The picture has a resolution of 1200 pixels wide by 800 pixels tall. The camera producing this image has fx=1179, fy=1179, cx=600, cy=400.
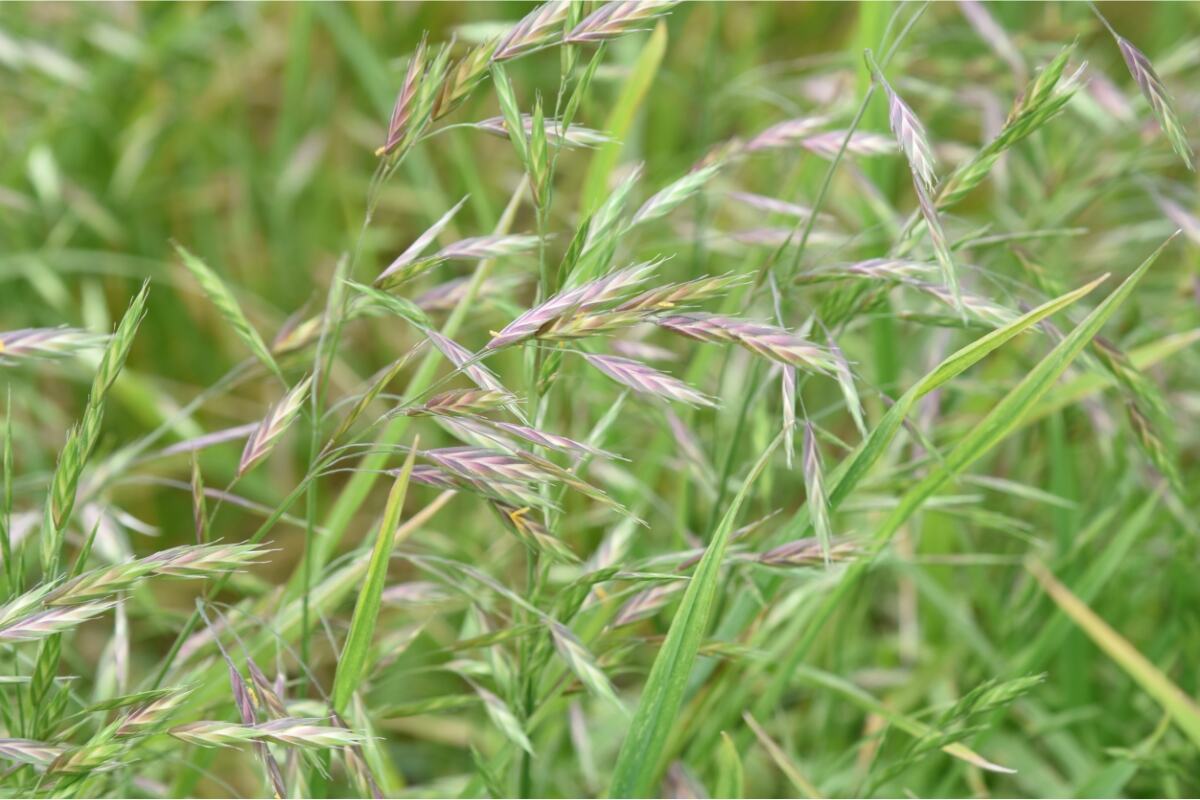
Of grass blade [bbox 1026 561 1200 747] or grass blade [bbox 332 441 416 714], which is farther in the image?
grass blade [bbox 1026 561 1200 747]

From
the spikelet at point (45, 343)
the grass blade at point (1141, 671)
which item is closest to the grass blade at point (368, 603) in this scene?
the spikelet at point (45, 343)

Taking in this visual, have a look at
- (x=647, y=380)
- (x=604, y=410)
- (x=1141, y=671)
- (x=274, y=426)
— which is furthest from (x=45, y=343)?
(x=1141, y=671)

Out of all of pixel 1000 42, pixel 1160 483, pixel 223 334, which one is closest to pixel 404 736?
Result: pixel 223 334

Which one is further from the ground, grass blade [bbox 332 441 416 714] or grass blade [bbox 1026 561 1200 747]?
grass blade [bbox 332 441 416 714]

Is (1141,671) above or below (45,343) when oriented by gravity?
below

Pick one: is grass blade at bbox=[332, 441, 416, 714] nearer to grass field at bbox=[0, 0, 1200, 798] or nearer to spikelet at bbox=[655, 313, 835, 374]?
grass field at bbox=[0, 0, 1200, 798]

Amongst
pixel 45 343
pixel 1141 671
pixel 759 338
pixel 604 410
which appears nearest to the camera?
pixel 759 338

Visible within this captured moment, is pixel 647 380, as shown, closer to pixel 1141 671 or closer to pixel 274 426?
pixel 274 426

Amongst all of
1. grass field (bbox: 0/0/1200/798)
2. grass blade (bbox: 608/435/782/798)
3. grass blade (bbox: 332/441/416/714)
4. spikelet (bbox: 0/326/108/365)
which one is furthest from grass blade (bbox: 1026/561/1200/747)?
spikelet (bbox: 0/326/108/365)
